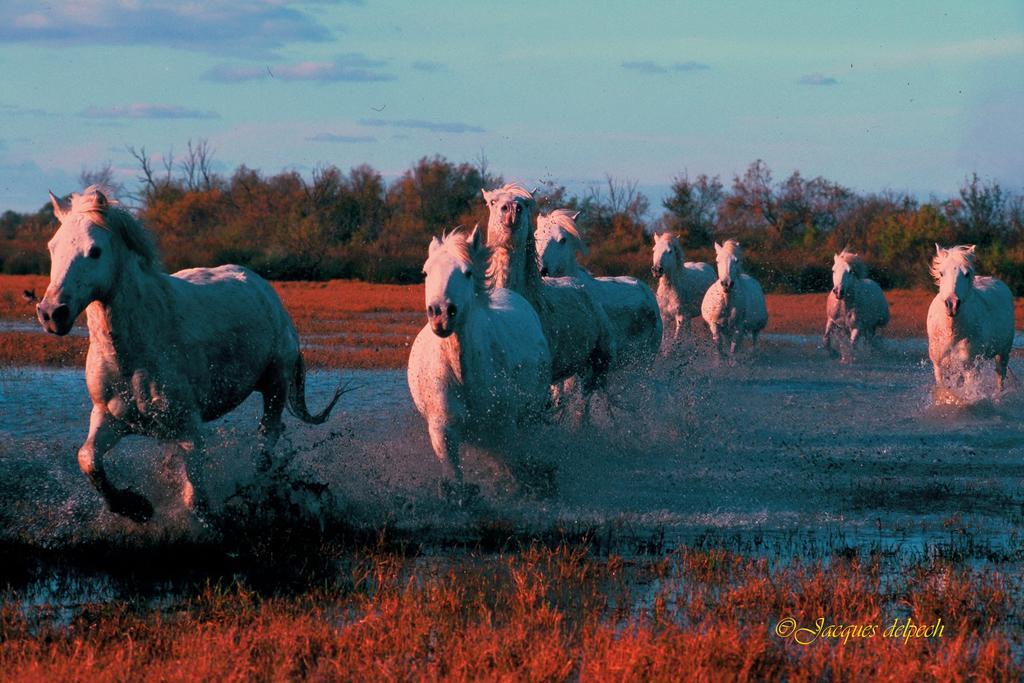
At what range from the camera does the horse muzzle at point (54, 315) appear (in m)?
6.21

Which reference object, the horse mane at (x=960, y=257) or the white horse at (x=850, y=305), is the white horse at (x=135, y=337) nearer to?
the horse mane at (x=960, y=257)

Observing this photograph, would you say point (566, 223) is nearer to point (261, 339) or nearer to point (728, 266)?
point (261, 339)

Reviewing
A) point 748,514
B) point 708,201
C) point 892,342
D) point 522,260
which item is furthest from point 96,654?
point 708,201

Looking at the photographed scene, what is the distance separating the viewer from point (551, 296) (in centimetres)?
1046

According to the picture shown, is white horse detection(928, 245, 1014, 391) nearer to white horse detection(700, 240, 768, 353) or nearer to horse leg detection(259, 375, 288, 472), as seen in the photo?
white horse detection(700, 240, 768, 353)

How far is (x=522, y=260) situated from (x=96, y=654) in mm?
5460

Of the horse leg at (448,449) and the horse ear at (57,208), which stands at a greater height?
the horse ear at (57,208)

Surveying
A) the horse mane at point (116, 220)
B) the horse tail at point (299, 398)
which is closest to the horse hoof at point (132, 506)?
the horse mane at point (116, 220)

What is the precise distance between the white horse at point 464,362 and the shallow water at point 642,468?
13.8 inches

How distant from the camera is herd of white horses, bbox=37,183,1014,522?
6.77m

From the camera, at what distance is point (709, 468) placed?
10258mm

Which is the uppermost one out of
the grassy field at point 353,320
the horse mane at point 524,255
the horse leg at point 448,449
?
the horse mane at point 524,255

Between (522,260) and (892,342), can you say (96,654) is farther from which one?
(892,342)

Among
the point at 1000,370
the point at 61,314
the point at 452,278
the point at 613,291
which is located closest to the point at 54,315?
the point at 61,314
